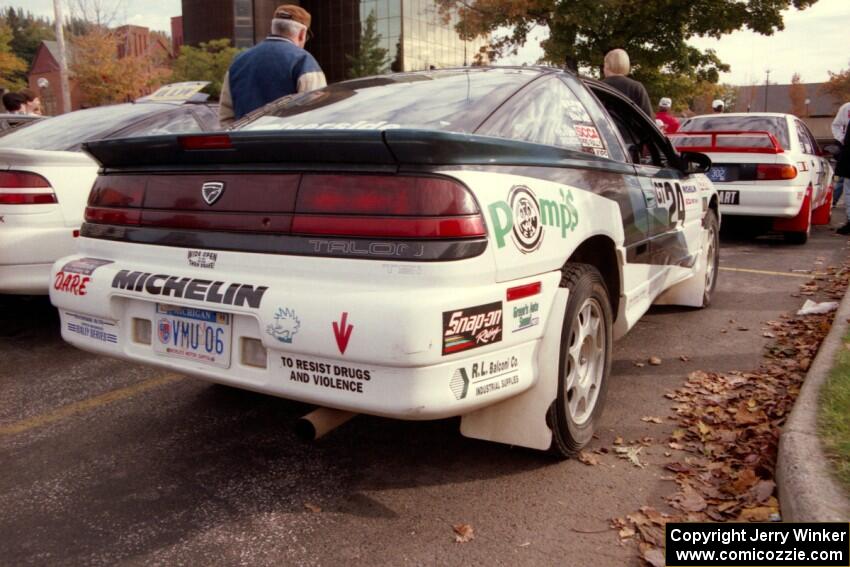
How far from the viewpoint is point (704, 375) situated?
4.04 meters

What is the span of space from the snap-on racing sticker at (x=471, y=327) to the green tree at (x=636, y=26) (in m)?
21.7

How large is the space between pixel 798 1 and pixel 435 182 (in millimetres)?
24332

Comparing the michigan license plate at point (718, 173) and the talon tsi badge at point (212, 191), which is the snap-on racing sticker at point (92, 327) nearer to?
the talon tsi badge at point (212, 191)

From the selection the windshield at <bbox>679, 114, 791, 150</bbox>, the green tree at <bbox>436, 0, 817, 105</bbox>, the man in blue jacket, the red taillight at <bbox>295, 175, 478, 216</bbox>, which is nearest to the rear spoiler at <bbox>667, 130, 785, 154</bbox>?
the windshield at <bbox>679, 114, 791, 150</bbox>

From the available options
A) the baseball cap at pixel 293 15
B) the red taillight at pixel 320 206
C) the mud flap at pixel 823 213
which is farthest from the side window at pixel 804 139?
the red taillight at pixel 320 206

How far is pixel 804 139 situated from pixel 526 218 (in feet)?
29.3

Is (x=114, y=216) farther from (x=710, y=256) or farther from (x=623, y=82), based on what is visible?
(x=623, y=82)

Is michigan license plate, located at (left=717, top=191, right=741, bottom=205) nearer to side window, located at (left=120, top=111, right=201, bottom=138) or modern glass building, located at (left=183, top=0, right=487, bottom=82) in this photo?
side window, located at (left=120, top=111, right=201, bottom=138)

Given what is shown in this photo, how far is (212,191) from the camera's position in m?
2.64

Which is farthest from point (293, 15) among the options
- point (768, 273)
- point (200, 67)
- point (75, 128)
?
point (200, 67)

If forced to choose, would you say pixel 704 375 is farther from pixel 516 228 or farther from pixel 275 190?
pixel 275 190

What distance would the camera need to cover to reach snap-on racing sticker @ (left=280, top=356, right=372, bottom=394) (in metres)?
2.28

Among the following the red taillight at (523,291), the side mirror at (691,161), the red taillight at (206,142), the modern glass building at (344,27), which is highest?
the modern glass building at (344,27)

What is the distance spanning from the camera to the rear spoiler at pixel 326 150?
7.42ft
